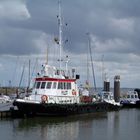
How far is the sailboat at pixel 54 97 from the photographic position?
4884cm

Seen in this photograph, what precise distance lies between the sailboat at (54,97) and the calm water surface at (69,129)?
0.99m

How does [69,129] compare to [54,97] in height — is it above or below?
below

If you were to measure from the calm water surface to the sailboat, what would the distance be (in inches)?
39.0

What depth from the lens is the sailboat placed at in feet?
160

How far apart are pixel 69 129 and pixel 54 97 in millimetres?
9897

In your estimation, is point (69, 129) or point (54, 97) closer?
point (69, 129)

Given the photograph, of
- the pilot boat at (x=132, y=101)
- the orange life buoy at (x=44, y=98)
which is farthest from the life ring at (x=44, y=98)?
the pilot boat at (x=132, y=101)

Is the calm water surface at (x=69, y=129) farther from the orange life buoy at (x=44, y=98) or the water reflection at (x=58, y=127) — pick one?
the orange life buoy at (x=44, y=98)

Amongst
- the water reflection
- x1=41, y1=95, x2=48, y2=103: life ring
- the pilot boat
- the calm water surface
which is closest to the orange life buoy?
x1=41, y1=95, x2=48, y2=103: life ring

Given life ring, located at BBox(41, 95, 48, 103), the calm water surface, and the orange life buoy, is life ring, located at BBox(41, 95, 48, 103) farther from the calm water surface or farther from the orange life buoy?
the calm water surface

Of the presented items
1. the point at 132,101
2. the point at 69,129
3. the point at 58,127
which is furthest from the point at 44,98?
the point at 132,101

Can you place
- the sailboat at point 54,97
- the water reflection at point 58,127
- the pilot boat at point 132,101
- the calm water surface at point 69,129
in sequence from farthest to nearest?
the pilot boat at point 132,101
the sailboat at point 54,97
the water reflection at point 58,127
the calm water surface at point 69,129

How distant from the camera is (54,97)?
51.2 m

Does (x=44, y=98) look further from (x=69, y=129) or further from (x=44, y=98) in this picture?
(x=69, y=129)
